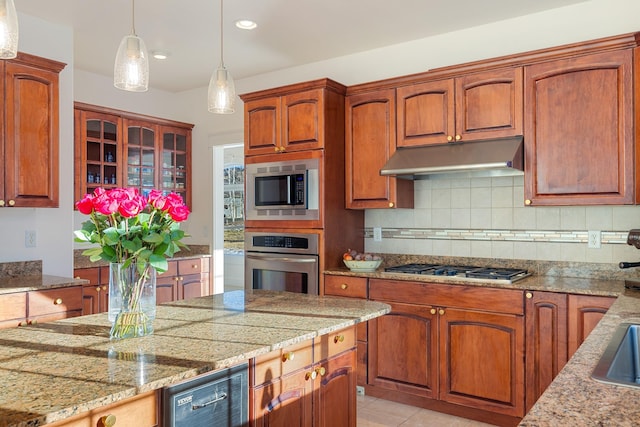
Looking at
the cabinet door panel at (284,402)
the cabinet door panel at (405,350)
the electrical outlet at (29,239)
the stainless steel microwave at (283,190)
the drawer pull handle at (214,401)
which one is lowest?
the cabinet door panel at (405,350)

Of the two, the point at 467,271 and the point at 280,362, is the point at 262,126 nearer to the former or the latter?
the point at 467,271

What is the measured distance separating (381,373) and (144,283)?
7.22ft

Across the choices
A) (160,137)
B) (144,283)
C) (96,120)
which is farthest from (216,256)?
(144,283)

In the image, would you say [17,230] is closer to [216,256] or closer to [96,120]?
[96,120]

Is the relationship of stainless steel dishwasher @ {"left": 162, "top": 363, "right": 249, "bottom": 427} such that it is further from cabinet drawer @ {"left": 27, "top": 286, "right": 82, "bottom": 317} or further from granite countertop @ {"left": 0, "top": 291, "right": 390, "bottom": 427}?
cabinet drawer @ {"left": 27, "top": 286, "right": 82, "bottom": 317}

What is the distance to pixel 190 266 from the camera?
509 cm

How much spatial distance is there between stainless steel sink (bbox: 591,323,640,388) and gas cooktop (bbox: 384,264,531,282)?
1.27 metres

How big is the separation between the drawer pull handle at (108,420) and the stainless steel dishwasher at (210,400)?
0.52 ft

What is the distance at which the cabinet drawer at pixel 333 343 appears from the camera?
77.1 inches

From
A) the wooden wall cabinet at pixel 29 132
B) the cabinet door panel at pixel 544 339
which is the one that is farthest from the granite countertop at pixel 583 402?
the wooden wall cabinet at pixel 29 132

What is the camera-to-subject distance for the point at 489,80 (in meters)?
3.27

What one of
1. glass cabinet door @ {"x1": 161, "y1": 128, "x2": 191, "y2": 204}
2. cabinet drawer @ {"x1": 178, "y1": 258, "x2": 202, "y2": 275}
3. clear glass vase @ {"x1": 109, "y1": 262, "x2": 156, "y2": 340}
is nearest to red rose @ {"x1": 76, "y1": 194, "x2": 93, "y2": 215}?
clear glass vase @ {"x1": 109, "y1": 262, "x2": 156, "y2": 340}

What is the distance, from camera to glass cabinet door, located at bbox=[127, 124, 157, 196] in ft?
16.2

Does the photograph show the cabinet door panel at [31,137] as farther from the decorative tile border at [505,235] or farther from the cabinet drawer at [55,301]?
the decorative tile border at [505,235]
